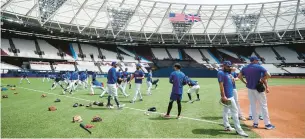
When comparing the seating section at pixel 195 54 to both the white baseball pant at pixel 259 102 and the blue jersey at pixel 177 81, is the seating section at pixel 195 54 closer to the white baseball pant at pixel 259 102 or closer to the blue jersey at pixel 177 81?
the blue jersey at pixel 177 81

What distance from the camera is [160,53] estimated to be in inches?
2458

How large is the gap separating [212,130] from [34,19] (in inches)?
1702

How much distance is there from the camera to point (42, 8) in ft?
116

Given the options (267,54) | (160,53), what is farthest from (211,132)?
(267,54)

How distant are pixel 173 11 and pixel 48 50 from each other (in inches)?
1236

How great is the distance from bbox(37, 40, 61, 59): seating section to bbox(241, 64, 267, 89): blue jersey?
50.0 m

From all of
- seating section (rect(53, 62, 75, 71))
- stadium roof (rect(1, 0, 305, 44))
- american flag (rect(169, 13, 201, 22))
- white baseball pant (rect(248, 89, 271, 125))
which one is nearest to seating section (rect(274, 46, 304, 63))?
stadium roof (rect(1, 0, 305, 44))

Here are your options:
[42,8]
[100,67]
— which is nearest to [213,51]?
[100,67]

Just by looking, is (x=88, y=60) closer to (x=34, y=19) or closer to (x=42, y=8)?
(x=34, y=19)

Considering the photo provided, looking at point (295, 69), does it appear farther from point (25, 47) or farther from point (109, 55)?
point (25, 47)

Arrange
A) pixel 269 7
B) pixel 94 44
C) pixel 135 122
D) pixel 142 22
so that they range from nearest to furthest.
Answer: pixel 135 122
pixel 269 7
pixel 142 22
pixel 94 44

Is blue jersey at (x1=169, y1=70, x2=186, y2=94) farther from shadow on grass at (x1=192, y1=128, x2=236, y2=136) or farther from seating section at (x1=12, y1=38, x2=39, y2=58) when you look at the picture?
seating section at (x1=12, y1=38, x2=39, y2=58)

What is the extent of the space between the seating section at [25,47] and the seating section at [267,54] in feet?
191

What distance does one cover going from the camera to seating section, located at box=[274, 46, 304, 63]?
5388 centimetres
